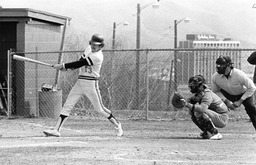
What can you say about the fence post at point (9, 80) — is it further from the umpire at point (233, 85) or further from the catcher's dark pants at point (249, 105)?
the catcher's dark pants at point (249, 105)

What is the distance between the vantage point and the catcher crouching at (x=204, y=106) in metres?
11.5

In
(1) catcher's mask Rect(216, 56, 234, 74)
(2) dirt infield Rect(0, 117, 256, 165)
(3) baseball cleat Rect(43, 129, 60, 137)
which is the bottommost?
(2) dirt infield Rect(0, 117, 256, 165)

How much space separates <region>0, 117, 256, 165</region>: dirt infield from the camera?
29.8 ft

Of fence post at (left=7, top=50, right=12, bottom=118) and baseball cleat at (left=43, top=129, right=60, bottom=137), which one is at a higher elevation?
fence post at (left=7, top=50, right=12, bottom=118)

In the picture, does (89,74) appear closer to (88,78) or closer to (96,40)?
(88,78)

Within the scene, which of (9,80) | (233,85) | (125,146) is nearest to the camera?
(125,146)

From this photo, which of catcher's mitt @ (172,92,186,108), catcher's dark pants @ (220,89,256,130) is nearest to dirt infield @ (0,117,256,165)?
catcher's dark pants @ (220,89,256,130)

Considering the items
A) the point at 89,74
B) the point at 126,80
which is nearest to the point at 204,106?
the point at 89,74

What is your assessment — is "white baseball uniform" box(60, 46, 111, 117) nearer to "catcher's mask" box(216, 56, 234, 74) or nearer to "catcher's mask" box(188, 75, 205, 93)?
"catcher's mask" box(188, 75, 205, 93)

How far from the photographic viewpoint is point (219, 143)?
36.7ft

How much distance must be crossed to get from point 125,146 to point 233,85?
93.6 inches

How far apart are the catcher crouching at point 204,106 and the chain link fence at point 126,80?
13.3 ft

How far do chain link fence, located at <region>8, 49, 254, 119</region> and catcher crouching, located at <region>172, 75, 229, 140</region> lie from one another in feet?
13.3

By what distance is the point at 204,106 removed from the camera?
11508 mm
